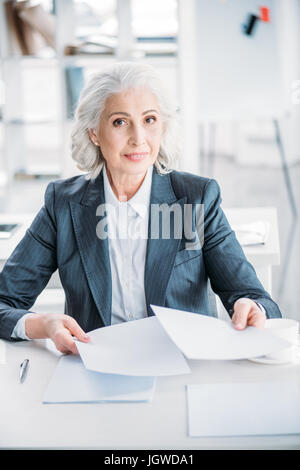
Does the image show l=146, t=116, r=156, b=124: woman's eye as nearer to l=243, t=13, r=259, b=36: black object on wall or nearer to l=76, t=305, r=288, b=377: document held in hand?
l=76, t=305, r=288, b=377: document held in hand

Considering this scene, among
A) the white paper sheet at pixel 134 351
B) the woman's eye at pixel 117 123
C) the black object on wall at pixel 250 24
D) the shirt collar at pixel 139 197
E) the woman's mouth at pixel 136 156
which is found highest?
the black object on wall at pixel 250 24

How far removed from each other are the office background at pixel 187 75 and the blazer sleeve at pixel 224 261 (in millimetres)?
1745

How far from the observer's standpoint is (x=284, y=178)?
4582 mm

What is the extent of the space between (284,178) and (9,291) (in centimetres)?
361

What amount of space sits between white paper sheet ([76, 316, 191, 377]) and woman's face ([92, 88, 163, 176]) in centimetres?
43

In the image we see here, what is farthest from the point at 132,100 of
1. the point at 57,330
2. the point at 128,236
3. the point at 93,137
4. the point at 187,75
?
the point at 187,75

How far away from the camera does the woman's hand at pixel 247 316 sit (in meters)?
1.02

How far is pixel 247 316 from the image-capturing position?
41.3 inches

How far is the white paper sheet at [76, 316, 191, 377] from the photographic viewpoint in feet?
3.05

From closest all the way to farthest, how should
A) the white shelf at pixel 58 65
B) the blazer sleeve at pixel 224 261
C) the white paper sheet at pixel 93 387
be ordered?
the white paper sheet at pixel 93 387, the blazer sleeve at pixel 224 261, the white shelf at pixel 58 65

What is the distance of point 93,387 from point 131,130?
63 centimetres

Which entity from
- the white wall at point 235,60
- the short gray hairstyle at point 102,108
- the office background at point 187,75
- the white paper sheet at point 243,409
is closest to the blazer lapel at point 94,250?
the short gray hairstyle at point 102,108

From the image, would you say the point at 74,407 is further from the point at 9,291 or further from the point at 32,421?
the point at 9,291

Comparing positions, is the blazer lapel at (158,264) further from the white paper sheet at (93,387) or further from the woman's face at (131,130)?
the white paper sheet at (93,387)
